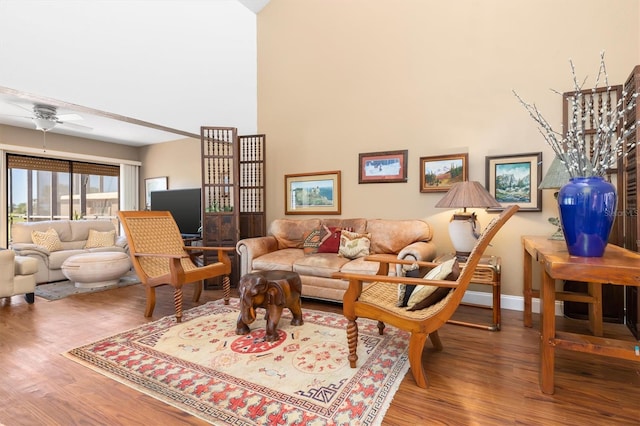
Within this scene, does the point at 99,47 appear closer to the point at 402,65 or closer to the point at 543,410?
the point at 402,65

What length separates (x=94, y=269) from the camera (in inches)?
157

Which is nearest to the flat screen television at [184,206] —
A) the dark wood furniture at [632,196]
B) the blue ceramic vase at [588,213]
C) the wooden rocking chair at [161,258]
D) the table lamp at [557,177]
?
the wooden rocking chair at [161,258]

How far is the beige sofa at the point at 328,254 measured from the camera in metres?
3.10

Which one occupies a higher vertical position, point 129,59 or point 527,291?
point 129,59

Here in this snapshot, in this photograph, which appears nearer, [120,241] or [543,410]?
[543,410]

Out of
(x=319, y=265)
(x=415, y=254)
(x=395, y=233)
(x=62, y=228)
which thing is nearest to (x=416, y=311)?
(x=415, y=254)

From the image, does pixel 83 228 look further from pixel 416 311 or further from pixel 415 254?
pixel 416 311

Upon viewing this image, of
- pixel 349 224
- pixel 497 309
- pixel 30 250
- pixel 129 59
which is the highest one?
pixel 129 59

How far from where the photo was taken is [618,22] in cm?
278

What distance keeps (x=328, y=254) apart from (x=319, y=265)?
0.33 meters

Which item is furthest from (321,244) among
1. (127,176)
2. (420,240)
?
(127,176)

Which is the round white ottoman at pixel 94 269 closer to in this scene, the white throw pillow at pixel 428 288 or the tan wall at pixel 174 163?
the tan wall at pixel 174 163

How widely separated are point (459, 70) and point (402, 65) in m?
0.67

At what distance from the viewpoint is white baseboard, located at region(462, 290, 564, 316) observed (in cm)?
305
